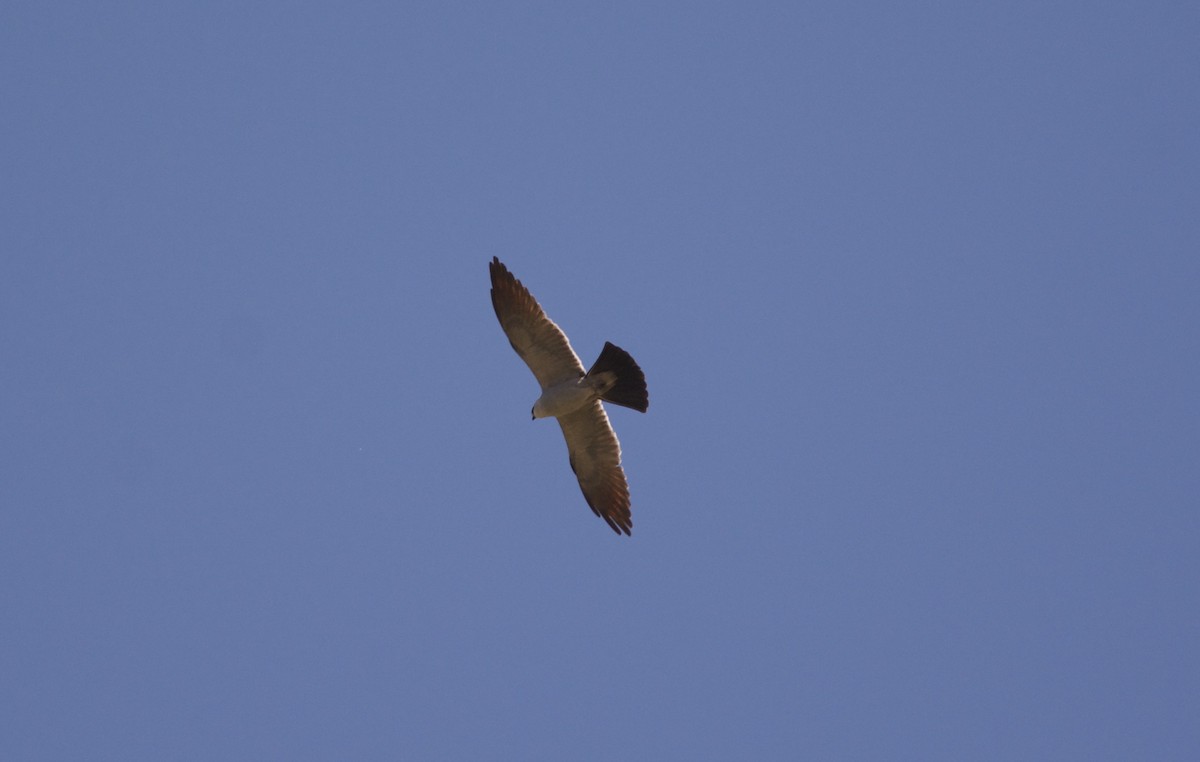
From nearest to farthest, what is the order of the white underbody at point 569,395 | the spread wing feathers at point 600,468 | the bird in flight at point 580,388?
1. the bird in flight at point 580,388
2. the white underbody at point 569,395
3. the spread wing feathers at point 600,468

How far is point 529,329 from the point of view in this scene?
Answer: 1134cm

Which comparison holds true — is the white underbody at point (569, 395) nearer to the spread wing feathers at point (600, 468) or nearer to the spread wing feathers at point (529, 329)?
the spread wing feathers at point (529, 329)

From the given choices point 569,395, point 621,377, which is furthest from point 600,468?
point 621,377

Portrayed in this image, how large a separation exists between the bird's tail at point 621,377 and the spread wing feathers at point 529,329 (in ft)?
1.79

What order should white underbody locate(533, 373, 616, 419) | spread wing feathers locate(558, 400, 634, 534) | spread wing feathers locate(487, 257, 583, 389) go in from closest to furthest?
white underbody locate(533, 373, 616, 419) < spread wing feathers locate(487, 257, 583, 389) < spread wing feathers locate(558, 400, 634, 534)

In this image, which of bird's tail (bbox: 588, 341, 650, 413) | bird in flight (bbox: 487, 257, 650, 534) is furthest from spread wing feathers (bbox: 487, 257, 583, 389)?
bird's tail (bbox: 588, 341, 650, 413)

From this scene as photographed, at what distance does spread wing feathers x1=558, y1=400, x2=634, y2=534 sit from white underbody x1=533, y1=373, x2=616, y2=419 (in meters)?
0.47

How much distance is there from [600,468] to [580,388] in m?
1.49

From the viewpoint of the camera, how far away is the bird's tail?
1066cm

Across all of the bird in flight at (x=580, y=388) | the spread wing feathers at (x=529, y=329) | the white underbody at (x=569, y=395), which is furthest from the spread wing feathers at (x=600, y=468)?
the spread wing feathers at (x=529, y=329)

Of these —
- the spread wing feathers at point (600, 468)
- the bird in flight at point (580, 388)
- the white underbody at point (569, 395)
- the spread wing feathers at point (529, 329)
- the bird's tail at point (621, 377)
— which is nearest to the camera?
the bird's tail at point (621, 377)

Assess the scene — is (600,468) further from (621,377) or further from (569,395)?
(621,377)

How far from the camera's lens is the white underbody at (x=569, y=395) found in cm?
1105

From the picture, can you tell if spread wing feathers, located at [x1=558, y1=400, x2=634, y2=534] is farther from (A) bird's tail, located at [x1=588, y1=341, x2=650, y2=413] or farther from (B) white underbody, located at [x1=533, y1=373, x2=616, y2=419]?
(A) bird's tail, located at [x1=588, y1=341, x2=650, y2=413]
